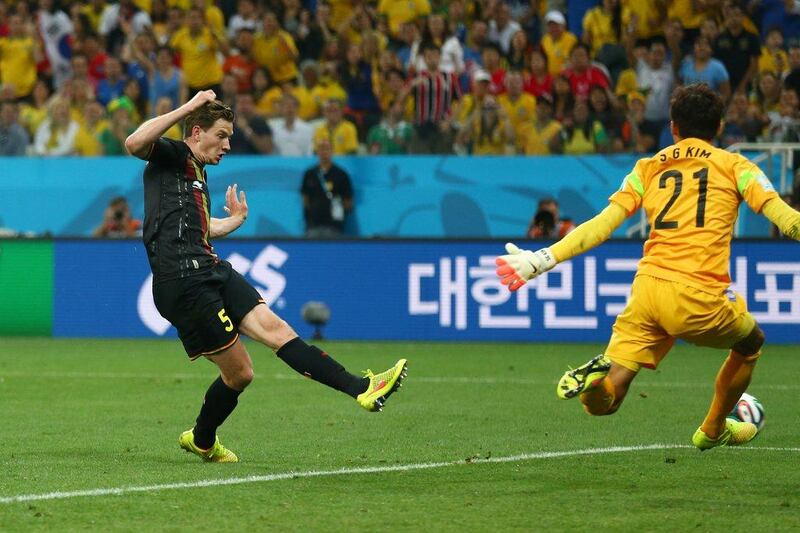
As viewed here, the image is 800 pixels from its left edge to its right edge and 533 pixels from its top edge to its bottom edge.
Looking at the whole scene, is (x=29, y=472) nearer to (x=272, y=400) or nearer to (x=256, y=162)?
(x=272, y=400)

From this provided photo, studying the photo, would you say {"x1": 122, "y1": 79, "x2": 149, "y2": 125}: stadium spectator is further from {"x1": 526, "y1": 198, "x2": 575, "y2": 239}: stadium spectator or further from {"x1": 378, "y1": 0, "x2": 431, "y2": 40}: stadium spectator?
{"x1": 526, "y1": 198, "x2": 575, "y2": 239}: stadium spectator

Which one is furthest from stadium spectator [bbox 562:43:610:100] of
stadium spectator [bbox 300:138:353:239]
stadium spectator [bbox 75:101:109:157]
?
stadium spectator [bbox 75:101:109:157]

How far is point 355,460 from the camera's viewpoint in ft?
27.3

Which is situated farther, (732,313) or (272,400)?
(272,400)

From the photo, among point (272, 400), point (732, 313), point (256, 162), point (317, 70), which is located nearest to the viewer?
point (732, 313)

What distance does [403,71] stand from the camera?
20359 mm

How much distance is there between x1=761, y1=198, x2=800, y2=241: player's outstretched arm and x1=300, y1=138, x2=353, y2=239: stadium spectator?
12.2 m

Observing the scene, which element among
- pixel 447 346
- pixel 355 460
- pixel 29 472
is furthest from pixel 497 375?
pixel 29 472

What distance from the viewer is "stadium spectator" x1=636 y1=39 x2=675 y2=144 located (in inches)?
746

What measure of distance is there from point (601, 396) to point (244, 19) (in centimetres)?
1599

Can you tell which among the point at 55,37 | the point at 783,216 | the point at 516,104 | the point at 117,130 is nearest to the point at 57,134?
the point at 117,130

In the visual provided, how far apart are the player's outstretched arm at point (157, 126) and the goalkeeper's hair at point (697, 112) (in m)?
2.31

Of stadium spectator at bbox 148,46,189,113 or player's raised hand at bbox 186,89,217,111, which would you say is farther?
stadium spectator at bbox 148,46,189,113

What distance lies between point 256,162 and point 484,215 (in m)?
3.09
